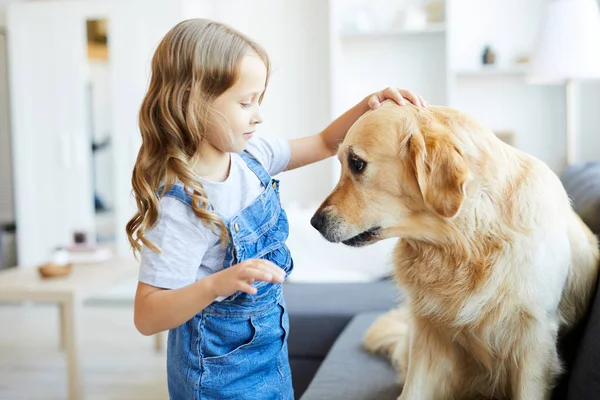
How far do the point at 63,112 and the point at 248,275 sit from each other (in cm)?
390

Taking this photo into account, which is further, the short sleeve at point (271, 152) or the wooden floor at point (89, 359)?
the wooden floor at point (89, 359)

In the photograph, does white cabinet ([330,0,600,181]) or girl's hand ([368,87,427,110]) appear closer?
girl's hand ([368,87,427,110])

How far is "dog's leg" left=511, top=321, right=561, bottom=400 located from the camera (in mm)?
1051

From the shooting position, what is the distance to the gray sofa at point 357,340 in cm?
109

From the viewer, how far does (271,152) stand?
4.52 ft

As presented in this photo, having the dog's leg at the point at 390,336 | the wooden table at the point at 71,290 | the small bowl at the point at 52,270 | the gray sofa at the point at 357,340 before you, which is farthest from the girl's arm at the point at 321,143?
the small bowl at the point at 52,270

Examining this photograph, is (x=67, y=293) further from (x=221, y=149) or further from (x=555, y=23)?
(x=555, y=23)

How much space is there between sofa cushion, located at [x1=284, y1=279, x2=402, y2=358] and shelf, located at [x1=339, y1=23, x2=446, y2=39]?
197 cm

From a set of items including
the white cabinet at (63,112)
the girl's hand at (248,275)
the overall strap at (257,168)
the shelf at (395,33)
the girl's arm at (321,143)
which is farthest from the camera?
the white cabinet at (63,112)

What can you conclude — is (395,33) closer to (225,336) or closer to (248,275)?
(225,336)

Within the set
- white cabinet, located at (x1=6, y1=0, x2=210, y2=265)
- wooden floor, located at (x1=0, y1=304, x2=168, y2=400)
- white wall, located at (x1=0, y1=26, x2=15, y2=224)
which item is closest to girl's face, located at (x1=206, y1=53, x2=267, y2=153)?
wooden floor, located at (x1=0, y1=304, x2=168, y2=400)

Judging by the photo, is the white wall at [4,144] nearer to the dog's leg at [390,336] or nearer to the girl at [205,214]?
the dog's leg at [390,336]

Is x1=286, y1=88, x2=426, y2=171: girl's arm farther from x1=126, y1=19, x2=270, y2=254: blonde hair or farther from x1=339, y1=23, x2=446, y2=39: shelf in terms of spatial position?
x1=339, y1=23, x2=446, y2=39: shelf

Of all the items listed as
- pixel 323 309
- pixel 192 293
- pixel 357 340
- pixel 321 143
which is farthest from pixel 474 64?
pixel 192 293
